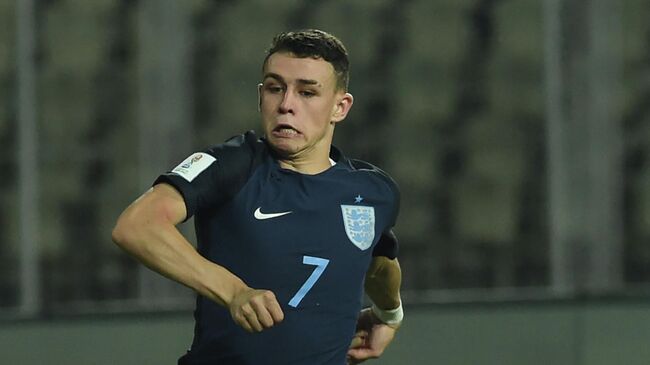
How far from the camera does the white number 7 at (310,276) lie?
12.3 feet

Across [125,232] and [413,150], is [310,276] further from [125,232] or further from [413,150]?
[413,150]

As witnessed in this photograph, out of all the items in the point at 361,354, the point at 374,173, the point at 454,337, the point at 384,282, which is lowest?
the point at 454,337

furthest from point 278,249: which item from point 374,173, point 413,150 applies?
point 413,150

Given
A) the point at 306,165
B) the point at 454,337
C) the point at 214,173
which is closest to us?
the point at 214,173

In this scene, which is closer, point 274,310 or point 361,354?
point 274,310

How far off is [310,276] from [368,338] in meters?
0.62

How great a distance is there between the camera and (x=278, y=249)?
146 inches

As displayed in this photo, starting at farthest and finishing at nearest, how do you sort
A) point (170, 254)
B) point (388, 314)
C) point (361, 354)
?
point (388, 314) < point (361, 354) < point (170, 254)

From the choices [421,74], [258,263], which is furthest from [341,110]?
[421,74]

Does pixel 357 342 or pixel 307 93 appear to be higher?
pixel 307 93

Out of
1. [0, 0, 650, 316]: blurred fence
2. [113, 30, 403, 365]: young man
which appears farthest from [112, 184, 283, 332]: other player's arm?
[0, 0, 650, 316]: blurred fence

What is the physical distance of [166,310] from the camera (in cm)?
677

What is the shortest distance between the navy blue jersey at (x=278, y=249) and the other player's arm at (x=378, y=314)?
35cm

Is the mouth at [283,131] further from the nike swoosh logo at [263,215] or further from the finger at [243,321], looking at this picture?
the finger at [243,321]
